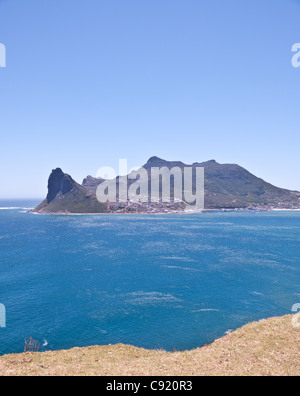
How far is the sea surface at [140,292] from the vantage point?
37.0 m

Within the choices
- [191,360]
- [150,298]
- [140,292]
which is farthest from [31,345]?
[140,292]

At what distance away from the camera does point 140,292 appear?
176ft

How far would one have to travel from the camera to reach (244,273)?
67.8m

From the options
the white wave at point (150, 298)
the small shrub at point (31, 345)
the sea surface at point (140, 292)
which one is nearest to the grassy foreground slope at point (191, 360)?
the small shrub at point (31, 345)

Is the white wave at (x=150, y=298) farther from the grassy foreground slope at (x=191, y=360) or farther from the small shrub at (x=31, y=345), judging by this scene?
the small shrub at (x=31, y=345)

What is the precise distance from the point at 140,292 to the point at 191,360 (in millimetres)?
31667

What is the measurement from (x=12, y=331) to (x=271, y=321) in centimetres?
4101

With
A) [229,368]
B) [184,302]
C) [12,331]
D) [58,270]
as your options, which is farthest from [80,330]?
[58,270]

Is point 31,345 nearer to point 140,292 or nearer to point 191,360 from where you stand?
point 191,360

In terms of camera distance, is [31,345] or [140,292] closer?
[31,345]

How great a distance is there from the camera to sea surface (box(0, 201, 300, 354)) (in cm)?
3703

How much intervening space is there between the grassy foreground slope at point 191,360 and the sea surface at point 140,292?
22.7ft

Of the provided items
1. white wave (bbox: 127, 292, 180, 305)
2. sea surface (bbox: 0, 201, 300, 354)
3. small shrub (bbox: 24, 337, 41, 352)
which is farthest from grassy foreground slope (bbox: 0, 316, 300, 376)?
white wave (bbox: 127, 292, 180, 305)
